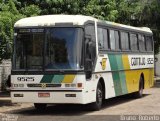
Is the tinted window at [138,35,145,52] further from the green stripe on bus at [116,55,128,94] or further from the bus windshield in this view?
the bus windshield

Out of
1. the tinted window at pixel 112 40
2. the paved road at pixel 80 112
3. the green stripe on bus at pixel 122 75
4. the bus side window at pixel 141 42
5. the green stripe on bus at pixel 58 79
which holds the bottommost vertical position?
the paved road at pixel 80 112

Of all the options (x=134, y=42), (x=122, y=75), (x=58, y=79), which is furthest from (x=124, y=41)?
(x=58, y=79)

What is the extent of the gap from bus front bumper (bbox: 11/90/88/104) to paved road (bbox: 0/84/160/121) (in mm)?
474

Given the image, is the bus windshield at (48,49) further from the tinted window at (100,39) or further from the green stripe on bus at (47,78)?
the tinted window at (100,39)

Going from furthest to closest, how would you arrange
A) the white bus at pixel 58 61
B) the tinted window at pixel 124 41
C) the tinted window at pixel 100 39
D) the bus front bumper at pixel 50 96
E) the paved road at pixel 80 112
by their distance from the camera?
1. the tinted window at pixel 124 41
2. the tinted window at pixel 100 39
3. the white bus at pixel 58 61
4. the bus front bumper at pixel 50 96
5. the paved road at pixel 80 112

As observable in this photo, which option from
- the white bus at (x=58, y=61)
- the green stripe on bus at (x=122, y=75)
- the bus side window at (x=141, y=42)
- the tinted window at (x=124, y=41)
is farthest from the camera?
the bus side window at (x=141, y=42)

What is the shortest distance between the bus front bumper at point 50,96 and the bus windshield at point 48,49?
74 centimetres

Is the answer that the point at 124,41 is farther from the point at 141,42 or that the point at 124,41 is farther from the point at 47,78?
the point at 47,78

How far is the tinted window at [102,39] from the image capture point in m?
17.7

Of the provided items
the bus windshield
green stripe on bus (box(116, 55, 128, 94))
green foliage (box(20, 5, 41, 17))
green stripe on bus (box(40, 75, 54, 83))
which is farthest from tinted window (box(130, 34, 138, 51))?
green stripe on bus (box(40, 75, 54, 83))

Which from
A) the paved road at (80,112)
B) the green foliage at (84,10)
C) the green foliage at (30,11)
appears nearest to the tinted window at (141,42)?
the green foliage at (84,10)

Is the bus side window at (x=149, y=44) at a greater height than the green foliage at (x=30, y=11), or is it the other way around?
the green foliage at (x=30, y=11)

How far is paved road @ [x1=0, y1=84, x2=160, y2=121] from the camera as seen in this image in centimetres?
1530

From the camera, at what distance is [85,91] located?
52.7 ft
